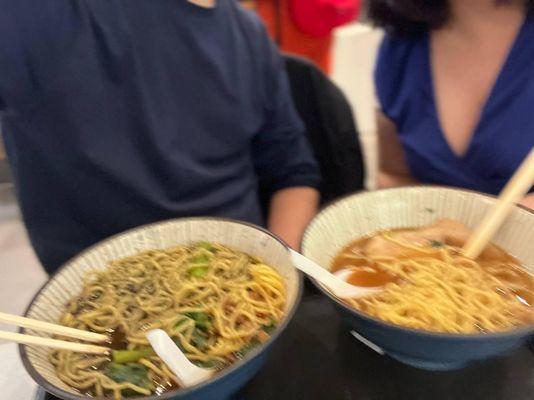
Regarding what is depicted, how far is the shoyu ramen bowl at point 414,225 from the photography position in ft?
2.01

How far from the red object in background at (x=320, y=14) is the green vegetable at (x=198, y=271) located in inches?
65.1

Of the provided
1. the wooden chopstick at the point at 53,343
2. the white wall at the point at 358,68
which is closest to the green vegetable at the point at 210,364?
the wooden chopstick at the point at 53,343

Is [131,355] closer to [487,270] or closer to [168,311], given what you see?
[168,311]

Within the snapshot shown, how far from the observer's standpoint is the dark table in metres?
0.70

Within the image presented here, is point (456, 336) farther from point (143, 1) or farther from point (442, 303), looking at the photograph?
point (143, 1)

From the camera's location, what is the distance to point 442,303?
69cm

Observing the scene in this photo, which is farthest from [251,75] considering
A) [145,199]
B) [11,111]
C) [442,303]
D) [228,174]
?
[442,303]

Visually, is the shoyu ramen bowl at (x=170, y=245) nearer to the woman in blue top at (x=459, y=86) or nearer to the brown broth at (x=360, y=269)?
the brown broth at (x=360, y=269)

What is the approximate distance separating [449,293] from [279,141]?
65 centimetres

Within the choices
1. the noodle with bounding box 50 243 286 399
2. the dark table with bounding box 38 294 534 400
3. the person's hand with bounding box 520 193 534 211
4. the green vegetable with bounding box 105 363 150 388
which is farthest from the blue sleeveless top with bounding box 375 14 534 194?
the green vegetable with bounding box 105 363 150 388

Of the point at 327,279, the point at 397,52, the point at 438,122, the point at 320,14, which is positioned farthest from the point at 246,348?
the point at 320,14

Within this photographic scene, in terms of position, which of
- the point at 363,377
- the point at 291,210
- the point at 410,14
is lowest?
the point at 291,210

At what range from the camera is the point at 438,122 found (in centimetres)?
121

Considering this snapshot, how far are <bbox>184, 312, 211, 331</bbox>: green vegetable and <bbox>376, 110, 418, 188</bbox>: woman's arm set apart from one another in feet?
2.51
